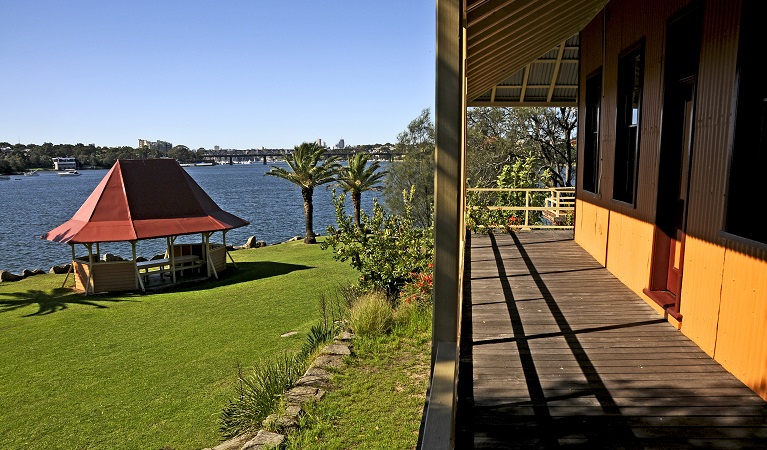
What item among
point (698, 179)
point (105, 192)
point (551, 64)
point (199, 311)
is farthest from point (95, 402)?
point (105, 192)

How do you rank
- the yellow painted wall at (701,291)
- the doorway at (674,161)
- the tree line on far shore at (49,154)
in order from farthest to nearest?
the tree line on far shore at (49,154), the doorway at (674,161), the yellow painted wall at (701,291)

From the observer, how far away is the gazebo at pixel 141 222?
21344 mm

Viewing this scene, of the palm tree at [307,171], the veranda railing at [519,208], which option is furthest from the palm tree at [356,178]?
the veranda railing at [519,208]

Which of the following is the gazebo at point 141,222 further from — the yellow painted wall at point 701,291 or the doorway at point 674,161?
the yellow painted wall at point 701,291

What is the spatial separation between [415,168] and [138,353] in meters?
35.5

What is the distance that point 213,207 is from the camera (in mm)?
25547

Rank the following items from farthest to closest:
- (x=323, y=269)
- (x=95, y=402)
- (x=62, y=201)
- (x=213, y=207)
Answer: (x=62, y=201) < (x=213, y=207) < (x=323, y=269) < (x=95, y=402)

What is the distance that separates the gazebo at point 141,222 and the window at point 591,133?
56.9 feet

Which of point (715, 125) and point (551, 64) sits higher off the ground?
point (551, 64)

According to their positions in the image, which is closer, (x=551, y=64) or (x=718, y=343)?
(x=718, y=343)

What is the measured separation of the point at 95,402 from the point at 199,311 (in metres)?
6.95

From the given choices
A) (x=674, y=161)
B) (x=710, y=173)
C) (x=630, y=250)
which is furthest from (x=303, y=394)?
(x=710, y=173)

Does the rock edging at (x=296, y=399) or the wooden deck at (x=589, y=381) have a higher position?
the wooden deck at (x=589, y=381)

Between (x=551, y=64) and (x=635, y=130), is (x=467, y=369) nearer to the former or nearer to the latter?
(x=635, y=130)
